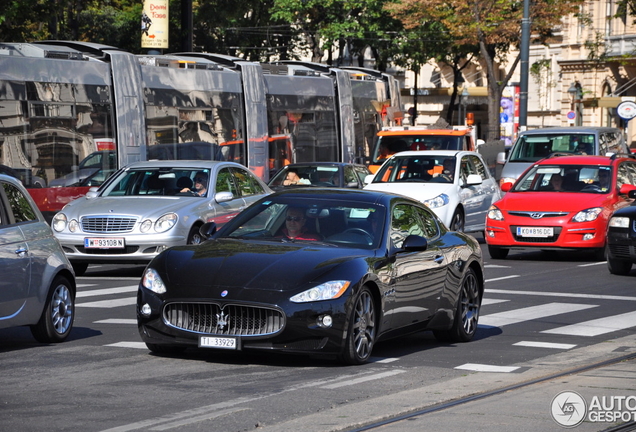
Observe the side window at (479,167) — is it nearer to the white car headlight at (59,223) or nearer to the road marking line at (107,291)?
the white car headlight at (59,223)

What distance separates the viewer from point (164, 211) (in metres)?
16.4

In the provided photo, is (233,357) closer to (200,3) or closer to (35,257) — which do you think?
(35,257)

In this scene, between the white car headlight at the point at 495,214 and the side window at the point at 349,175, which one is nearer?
the white car headlight at the point at 495,214

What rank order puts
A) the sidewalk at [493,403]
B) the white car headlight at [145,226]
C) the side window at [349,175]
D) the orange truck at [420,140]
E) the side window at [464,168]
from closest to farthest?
1. the sidewalk at [493,403]
2. the white car headlight at [145,226]
3. the side window at [464,168]
4. the side window at [349,175]
5. the orange truck at [420,140]

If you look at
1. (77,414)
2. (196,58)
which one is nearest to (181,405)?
(77,414)

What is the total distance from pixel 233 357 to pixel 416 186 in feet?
42.6

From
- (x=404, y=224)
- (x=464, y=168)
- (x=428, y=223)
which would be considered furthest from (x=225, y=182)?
(x=404, y=224)

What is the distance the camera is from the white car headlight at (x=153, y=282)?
8806mm

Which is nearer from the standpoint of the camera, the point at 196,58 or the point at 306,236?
the point at 306,236

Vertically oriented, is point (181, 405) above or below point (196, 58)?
below

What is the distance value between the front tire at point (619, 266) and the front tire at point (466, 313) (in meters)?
6.57

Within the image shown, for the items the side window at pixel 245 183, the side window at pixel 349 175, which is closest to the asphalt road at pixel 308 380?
the side window at pixel 245 183

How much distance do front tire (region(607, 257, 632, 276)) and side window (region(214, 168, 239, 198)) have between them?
5.50 meters

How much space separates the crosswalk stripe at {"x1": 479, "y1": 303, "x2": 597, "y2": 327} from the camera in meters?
12.0
